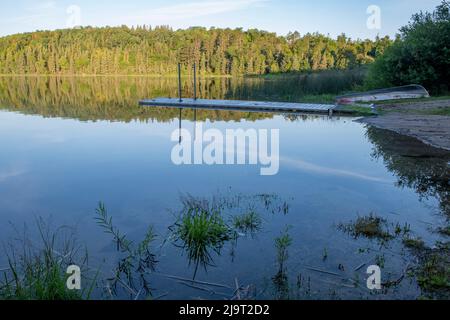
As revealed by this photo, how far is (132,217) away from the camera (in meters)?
6.19

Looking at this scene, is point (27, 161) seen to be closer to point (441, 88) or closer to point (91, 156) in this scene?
point (91, 156)

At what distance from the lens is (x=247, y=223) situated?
5812 millimetres

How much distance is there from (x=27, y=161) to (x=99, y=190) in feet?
12.9

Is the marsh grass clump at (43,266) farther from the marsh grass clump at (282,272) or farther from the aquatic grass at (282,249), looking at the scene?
the aquatic grass at (282,249)

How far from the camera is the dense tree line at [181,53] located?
85.6 metres

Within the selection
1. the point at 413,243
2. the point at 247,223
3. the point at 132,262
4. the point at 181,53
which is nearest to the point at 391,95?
the point at 413,243

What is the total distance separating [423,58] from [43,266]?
2499 cm

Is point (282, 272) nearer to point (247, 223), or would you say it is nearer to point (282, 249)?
point (282, 249)

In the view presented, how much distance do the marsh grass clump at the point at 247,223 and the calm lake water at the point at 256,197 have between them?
166 mm

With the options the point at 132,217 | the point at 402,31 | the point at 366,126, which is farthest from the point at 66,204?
the point at 402,31

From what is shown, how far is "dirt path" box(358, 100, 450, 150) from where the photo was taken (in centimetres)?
1201

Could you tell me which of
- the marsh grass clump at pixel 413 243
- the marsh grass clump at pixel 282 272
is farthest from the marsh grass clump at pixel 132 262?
the marsh grass clump at pixel 413 243

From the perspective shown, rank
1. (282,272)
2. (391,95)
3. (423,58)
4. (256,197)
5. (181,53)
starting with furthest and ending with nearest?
(181,53) < (423,58) < (391,95) < (256,197) < (282,272)

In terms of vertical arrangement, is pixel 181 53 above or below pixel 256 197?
above
